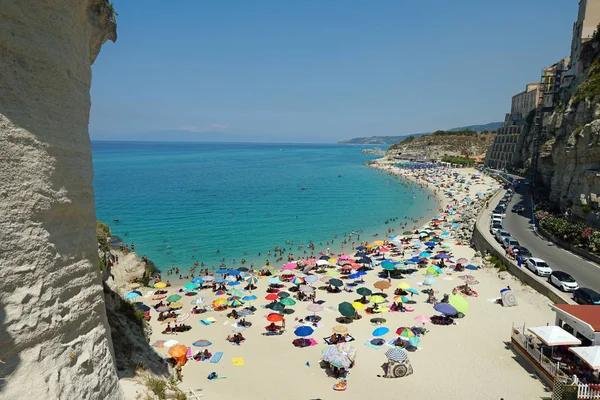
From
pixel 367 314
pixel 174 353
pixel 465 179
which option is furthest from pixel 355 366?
pixel 465 179

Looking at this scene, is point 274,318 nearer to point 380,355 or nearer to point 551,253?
point 380,355

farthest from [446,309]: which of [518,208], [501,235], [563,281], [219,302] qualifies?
[518,208]

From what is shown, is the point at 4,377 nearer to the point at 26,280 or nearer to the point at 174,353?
the point at 26,280

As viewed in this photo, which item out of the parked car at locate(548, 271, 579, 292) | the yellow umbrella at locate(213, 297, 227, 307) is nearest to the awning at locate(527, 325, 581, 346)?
the parked car at locate(548, 271, 579, 292)

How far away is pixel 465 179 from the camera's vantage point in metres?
69.6

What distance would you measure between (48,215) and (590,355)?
13843 mm

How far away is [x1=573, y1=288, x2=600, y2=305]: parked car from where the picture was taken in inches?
602

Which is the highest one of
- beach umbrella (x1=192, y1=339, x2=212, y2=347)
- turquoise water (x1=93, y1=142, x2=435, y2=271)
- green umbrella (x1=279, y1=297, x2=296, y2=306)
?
green umbrella (x1=279, y1=297, x2=296, y2=306)

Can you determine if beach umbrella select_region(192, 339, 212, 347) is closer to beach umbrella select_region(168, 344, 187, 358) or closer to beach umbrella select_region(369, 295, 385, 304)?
beach umbrella select_region(168, 344, 187, 358)

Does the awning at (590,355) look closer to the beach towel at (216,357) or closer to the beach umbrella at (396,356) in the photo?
the beach umbrella at (396,356)

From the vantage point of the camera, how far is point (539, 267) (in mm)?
19812

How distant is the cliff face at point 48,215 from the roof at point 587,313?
13.8 meters

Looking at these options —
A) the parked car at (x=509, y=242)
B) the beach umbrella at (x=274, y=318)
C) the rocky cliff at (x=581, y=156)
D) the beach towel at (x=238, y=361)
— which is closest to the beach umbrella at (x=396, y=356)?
the beach umbrella at (x=274, y=318)

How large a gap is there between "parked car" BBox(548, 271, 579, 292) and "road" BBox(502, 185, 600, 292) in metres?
0.68
